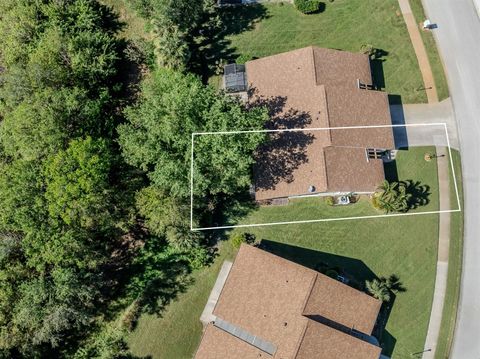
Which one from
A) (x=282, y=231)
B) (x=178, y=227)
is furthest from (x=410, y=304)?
(x=178, y=227)

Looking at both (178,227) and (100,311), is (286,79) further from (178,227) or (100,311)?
(100,311)

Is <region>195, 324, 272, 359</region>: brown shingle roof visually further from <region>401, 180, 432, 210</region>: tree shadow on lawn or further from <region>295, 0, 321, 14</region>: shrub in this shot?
<region>295, 0, 321, 14</region>: shrub

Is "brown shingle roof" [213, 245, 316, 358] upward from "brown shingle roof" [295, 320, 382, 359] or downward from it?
upward

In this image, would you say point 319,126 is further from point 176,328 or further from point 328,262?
point 176,328

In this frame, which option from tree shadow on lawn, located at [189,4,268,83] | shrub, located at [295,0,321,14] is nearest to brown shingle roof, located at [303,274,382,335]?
tree shadow on lawn, located at [189,4,268,83]

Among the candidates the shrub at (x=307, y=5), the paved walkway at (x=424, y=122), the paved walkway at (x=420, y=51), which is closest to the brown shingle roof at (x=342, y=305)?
the paved walkway at (x=424, y=122)

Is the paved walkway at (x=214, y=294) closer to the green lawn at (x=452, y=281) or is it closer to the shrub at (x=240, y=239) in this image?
the shrub at (x=240, y=239)
